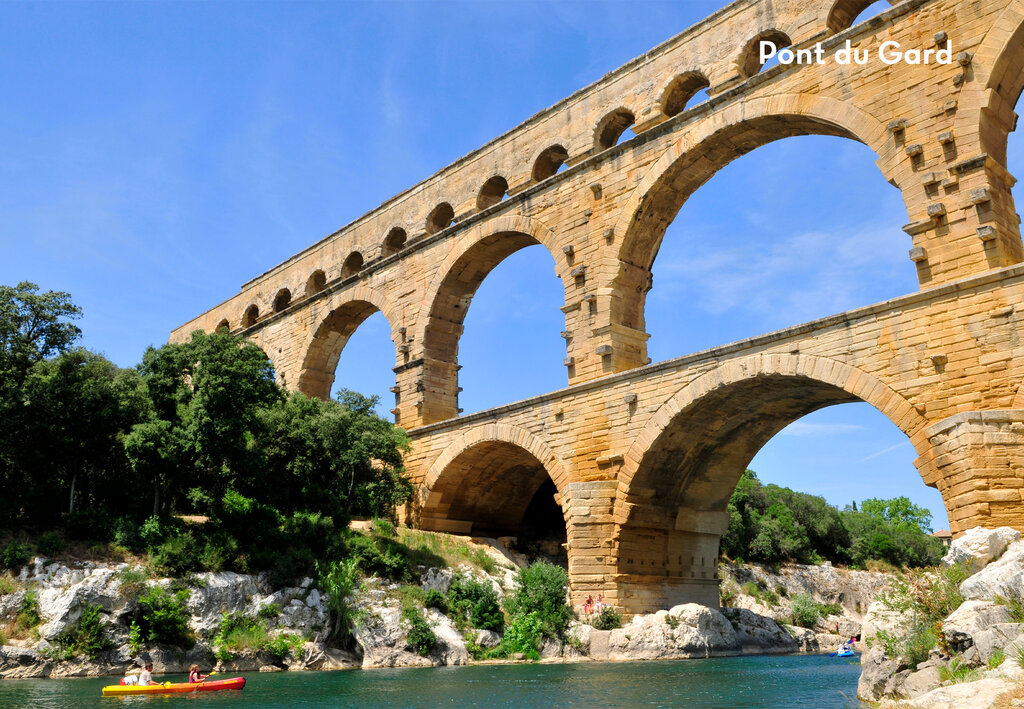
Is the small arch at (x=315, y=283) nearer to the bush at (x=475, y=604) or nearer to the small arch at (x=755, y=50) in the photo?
the bush at (x=475, y=604)

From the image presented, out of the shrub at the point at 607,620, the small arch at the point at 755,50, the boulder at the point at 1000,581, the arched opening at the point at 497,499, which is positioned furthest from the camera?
the arched opening at the point at 497,499

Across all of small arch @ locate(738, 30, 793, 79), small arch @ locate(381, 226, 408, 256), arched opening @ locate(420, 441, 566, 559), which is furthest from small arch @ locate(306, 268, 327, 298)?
small arch @ locate(738, 30, 793, 79)

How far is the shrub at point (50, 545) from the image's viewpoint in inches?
642

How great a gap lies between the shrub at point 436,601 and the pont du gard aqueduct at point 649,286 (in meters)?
3.04

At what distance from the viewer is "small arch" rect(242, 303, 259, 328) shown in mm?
31297

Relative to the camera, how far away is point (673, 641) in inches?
656

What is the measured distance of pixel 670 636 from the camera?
16.7 meters

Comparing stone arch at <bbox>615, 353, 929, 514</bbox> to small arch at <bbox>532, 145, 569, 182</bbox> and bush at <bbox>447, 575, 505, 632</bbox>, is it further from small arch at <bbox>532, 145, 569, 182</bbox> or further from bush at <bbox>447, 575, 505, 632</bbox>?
small arch at <bbox>532, 145, 569, 182</bbox>

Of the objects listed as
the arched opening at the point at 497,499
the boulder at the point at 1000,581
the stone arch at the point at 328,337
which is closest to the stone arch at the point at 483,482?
the arched opening at the point at 497,499

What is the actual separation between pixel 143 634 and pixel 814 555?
2542 cm

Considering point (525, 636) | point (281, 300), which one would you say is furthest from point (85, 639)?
point (281, 300)

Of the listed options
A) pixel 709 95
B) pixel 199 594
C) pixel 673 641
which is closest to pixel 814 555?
pixel 673 641

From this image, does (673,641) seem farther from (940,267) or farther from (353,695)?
(940,267)

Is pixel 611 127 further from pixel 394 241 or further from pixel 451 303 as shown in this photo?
pixel 394 241
